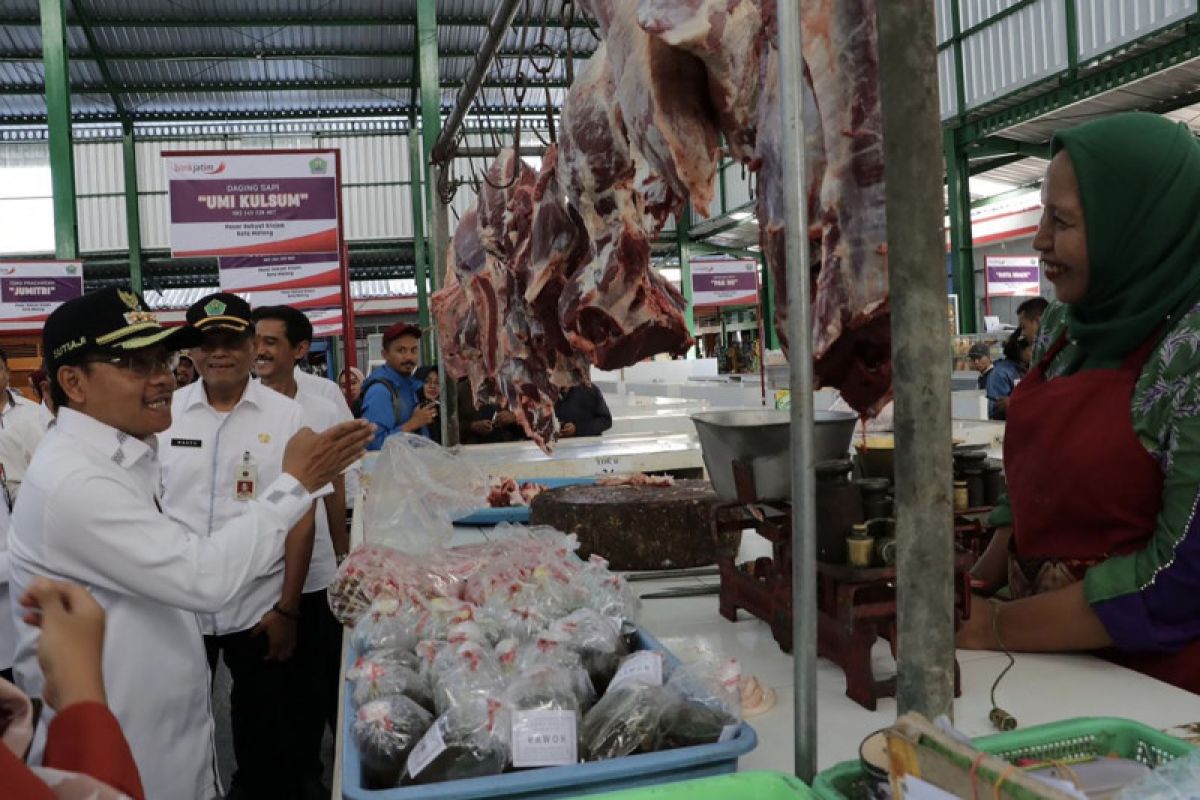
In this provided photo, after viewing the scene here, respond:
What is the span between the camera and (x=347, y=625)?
82.0 inches

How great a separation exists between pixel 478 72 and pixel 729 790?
2.96 m

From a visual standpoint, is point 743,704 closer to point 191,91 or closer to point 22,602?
point 22,602

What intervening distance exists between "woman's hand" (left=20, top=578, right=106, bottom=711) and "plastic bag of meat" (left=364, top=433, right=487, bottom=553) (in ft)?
3.53

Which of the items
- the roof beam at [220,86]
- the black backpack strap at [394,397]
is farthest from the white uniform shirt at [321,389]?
the roof beam at [220,86]

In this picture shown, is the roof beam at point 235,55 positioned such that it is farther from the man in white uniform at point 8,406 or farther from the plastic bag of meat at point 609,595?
the plastic bag of meat at point 609,595

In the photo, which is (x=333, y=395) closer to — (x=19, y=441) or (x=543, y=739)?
(x=19, y=441)

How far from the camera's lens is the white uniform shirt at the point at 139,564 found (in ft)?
6.28

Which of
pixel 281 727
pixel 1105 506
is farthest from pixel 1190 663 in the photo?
pixel 281 727

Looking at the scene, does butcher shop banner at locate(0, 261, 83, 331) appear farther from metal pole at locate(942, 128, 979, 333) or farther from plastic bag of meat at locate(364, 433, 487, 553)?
metal pole at locate(942, 128, 979, 333)

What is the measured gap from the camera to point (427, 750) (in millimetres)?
1218

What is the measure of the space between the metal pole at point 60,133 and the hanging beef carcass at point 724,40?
11.6 m

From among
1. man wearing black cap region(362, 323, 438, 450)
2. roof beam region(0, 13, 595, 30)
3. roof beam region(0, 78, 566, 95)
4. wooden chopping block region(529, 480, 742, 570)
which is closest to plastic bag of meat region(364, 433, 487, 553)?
wooden chopping block region(529, 480, 742, 570)

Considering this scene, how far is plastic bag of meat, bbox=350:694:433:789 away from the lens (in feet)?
4.03

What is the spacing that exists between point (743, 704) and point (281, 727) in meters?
2.29
